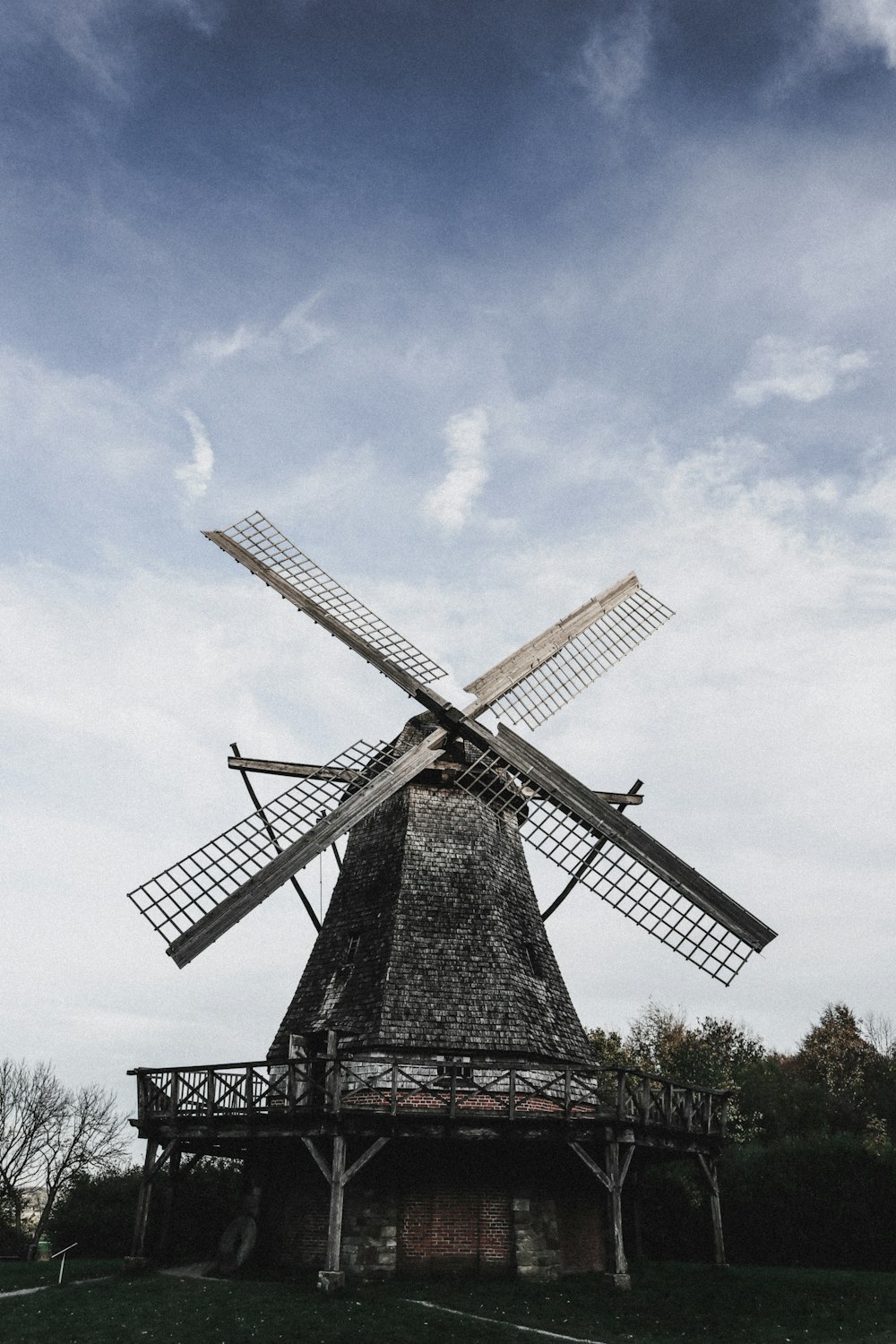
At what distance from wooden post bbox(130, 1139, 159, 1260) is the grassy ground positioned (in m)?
0.66

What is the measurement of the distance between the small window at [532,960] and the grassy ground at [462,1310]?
4709 mm

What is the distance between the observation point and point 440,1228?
15875 millimetres

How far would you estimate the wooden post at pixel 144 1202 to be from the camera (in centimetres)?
1708

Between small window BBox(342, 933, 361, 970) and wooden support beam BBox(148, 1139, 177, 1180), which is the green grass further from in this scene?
small window BBox(342, 933, 361, 970)

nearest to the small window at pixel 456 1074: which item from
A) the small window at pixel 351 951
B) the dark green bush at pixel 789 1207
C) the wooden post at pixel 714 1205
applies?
the small window at pixel 351 951

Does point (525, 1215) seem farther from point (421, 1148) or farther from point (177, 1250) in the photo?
point (177, 1250)

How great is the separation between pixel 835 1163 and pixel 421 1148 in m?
10.3

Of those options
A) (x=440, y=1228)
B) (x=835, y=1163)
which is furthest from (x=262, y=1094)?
(x=835, y=1163)

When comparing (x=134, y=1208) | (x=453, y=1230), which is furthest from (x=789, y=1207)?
(x=134, y=1208)

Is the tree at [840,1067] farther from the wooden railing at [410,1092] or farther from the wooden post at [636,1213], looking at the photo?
the wooden railing at [410,1092]

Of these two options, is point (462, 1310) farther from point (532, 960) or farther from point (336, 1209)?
point (532, 960)

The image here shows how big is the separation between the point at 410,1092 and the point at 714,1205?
22.3 ft

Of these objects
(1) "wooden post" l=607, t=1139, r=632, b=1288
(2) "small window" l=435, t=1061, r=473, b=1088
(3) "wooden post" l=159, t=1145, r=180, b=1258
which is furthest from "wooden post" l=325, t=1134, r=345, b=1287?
(3) "wooden post" l=159, t=1145, r=180, b=1258

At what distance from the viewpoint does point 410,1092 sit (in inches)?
611
